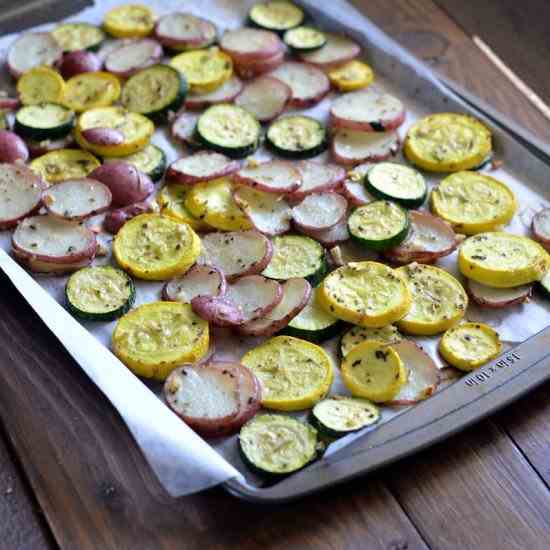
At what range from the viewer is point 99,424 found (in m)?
1.91

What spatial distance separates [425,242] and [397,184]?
23cm

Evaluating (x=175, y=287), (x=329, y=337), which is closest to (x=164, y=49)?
(x=175, y=287)

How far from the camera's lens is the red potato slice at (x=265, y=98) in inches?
108

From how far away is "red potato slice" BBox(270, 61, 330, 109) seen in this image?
279 cm

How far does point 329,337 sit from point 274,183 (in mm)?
530

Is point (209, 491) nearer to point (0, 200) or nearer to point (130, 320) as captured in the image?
point (130, 320)

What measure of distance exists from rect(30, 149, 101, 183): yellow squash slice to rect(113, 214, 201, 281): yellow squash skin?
29cm

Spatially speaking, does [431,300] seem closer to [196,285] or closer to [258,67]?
[196,285]

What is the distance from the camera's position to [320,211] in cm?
237

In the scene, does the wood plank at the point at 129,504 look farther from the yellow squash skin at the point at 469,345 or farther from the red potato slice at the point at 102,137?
the red potato slice at the point at 102,137

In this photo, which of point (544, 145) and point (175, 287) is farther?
point (544, 145)

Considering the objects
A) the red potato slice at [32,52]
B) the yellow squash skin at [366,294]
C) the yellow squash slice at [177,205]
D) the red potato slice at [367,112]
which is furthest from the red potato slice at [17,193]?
the red potato slice at [367,112]

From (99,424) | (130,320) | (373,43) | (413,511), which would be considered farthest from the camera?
(373,43)

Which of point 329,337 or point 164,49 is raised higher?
point 329,337
